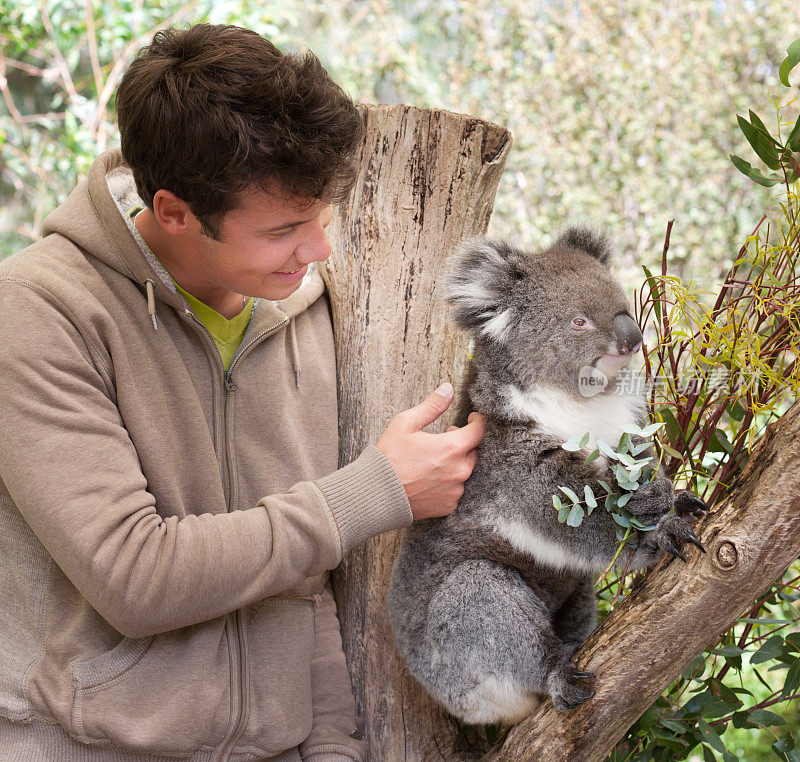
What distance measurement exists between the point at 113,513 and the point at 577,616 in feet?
3.53

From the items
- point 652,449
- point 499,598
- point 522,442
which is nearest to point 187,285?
point 522,442

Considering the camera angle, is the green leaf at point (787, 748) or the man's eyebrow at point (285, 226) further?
the green leaf at point (787, 748)

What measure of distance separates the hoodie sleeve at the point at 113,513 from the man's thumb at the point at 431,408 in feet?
0.69

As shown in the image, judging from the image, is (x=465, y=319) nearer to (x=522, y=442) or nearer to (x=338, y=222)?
(x=522, y=442)

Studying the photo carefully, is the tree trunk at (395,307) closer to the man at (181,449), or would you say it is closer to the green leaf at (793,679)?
the man at (181,449)

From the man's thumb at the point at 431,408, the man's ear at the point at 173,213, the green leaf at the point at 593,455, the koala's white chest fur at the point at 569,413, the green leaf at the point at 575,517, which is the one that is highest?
the man's ear at the point at 173,213

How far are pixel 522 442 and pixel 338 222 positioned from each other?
77 centimetres

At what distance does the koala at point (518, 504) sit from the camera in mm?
1479

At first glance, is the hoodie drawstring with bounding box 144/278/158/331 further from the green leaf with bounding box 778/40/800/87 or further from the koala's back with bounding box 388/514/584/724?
the green leaf with bounding box 778/40/800/87

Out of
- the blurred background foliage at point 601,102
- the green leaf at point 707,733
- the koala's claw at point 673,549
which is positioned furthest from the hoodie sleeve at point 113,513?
the blurred background foliage at point 601,102

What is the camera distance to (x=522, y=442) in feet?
5.09

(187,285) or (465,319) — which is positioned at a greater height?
(465,319)

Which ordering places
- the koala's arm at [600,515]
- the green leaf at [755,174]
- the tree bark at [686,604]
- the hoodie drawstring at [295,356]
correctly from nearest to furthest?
the tree bark at [686,604]
the koala's arm at [600,515]
the green leaf at [755,174]
the hoodie drawstring at [295,356]

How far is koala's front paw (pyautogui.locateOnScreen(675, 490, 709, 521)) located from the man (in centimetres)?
44
